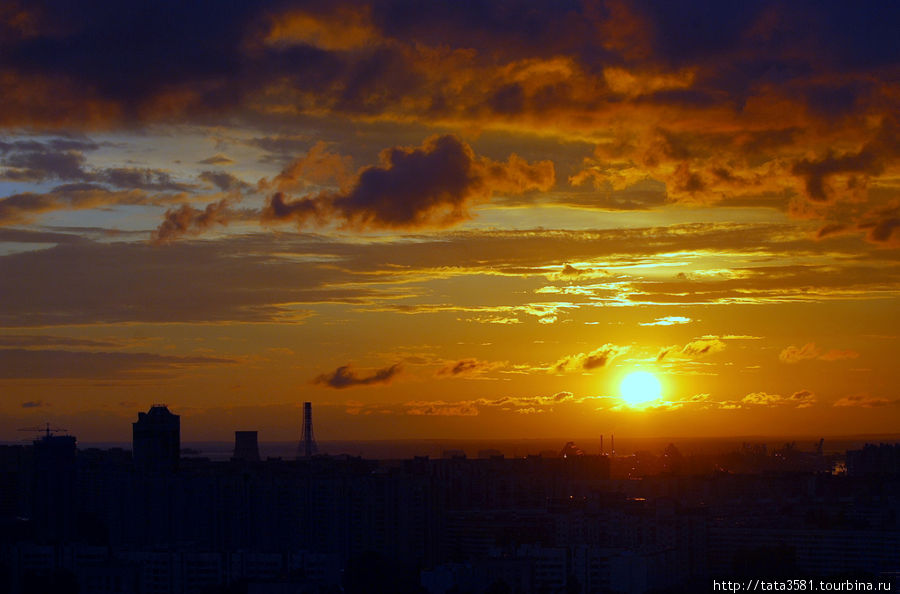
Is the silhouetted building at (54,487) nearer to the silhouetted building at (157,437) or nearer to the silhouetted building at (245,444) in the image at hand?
the silhouetted building at (157,437)

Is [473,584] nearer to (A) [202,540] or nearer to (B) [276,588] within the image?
(B) [276,588]

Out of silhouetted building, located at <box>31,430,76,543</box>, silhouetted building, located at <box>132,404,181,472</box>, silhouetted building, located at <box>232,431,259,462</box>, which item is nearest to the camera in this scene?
silhouetted building, located at <box>31,430,76,543</box>

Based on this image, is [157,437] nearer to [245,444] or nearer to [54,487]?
[54,487]

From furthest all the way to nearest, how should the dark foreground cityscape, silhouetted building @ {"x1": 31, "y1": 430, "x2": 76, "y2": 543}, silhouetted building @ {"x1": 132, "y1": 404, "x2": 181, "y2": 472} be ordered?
1. silhouetted building @ {"x1": 132, "y1": 404, "x2": 181, "y2": 472}
2. silhouetted building @ {"x1": 31, "y1": 430, "x2": 76, "y2": 543}
3. the dark foreground cityscape

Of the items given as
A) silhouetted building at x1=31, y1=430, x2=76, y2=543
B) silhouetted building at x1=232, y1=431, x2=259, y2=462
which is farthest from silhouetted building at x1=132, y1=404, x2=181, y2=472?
silhouetted building at x1=232, y1=431, x2=259, y2=462

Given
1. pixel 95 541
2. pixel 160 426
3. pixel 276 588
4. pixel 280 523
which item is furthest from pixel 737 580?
pixel 160 426

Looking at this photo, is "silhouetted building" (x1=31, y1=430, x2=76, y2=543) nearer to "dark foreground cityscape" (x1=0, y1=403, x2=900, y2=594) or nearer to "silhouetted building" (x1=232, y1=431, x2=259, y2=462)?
"dark foreground cityscape" (x1=0, y1=403, x2=900, y2=594)

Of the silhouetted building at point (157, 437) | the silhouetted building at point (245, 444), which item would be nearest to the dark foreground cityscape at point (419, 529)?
the silhouetted building at point (157, 437)
